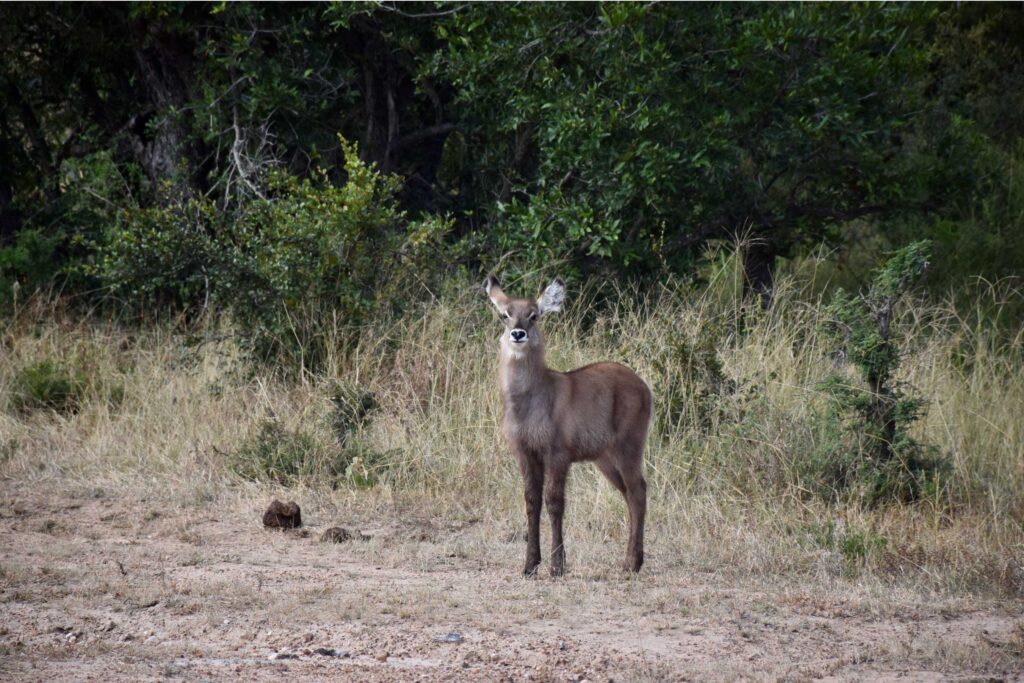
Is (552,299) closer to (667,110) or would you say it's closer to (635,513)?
(635,513)

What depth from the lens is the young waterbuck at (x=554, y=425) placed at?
606 centimetres

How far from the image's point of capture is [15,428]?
357 inches

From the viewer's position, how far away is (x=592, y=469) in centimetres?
793

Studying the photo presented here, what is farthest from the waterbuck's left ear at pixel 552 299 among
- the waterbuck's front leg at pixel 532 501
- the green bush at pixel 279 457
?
the green bush at pixel 279 457

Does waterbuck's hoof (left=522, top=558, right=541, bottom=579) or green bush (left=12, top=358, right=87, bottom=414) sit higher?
green bush (left=12, top=358, right=87, bottom=414)

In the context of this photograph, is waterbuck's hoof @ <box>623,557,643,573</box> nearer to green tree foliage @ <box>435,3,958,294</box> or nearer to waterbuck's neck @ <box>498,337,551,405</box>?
waterbuck's neck @ <box>498,337,551,405</box>

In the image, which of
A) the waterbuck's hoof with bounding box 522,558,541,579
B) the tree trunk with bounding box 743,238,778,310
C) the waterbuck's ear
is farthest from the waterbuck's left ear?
the tree trunk with bounding box 743,238,778,310

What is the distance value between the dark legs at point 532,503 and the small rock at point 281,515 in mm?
1594

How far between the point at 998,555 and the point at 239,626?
12.7 feet

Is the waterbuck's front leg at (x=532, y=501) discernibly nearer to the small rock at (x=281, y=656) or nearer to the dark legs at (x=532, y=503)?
the dark legs at (x=532, y=503)

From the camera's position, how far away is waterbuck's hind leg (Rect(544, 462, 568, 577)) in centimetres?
606

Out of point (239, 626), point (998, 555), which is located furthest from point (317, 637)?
point (998, 555)

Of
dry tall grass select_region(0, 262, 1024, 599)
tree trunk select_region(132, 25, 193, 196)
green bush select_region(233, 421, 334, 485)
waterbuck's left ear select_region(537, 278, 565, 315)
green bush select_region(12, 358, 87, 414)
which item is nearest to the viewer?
waterbuck's left ear select_region(537, 278, 565, 315)

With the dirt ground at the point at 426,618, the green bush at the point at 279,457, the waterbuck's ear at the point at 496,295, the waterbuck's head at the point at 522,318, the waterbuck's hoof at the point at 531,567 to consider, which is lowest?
the dirt ground at the point at 426,618
